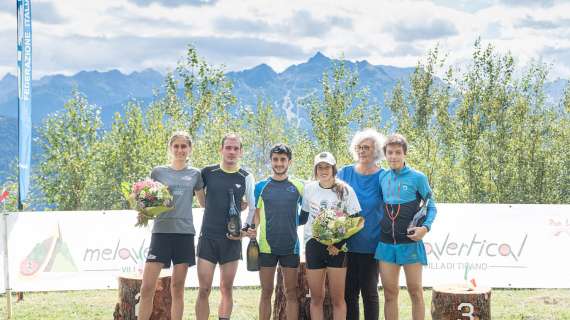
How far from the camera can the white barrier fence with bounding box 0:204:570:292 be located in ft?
31.7

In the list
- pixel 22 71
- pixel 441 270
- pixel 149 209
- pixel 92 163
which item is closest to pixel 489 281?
pixel 441 270

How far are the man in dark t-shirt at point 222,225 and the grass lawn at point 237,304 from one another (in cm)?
183

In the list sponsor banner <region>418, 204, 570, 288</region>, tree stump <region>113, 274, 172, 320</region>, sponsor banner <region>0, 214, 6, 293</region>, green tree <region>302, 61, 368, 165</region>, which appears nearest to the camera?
tree stump <region>113, 274, 172, 320</region>

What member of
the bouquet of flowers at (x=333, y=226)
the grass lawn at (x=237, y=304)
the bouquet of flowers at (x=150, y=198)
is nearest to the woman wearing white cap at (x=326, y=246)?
the bouquet of flowers at (x=333, y=226)

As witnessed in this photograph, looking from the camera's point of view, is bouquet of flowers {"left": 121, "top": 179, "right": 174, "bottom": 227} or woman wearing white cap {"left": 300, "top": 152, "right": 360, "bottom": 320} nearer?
woman wearing white cap {"left": 300, "top": 152, "right": 360, "bottom": 320}

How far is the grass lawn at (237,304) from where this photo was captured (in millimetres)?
8617

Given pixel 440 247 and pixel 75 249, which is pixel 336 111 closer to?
pixel 440 247

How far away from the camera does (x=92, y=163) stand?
169 feet

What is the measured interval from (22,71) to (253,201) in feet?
20.4

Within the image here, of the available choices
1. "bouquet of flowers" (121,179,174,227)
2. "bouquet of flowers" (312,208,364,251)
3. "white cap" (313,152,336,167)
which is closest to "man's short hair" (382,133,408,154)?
"white cap" (313,152,336,167)

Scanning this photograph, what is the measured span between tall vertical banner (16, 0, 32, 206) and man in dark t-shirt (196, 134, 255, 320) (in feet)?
17.9

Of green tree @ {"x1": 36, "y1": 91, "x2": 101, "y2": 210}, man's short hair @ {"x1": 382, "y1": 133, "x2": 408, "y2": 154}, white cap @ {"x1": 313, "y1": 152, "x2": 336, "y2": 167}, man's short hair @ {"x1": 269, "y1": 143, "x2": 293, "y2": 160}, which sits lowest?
green tree @ {"x1": 36, "y1": 91, "x2": 101, "y2": 210}

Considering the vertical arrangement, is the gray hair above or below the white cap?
above

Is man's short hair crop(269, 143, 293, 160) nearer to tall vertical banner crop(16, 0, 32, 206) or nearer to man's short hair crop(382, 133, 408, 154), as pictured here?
man's short hair crop(382, 133, 408, 154)
